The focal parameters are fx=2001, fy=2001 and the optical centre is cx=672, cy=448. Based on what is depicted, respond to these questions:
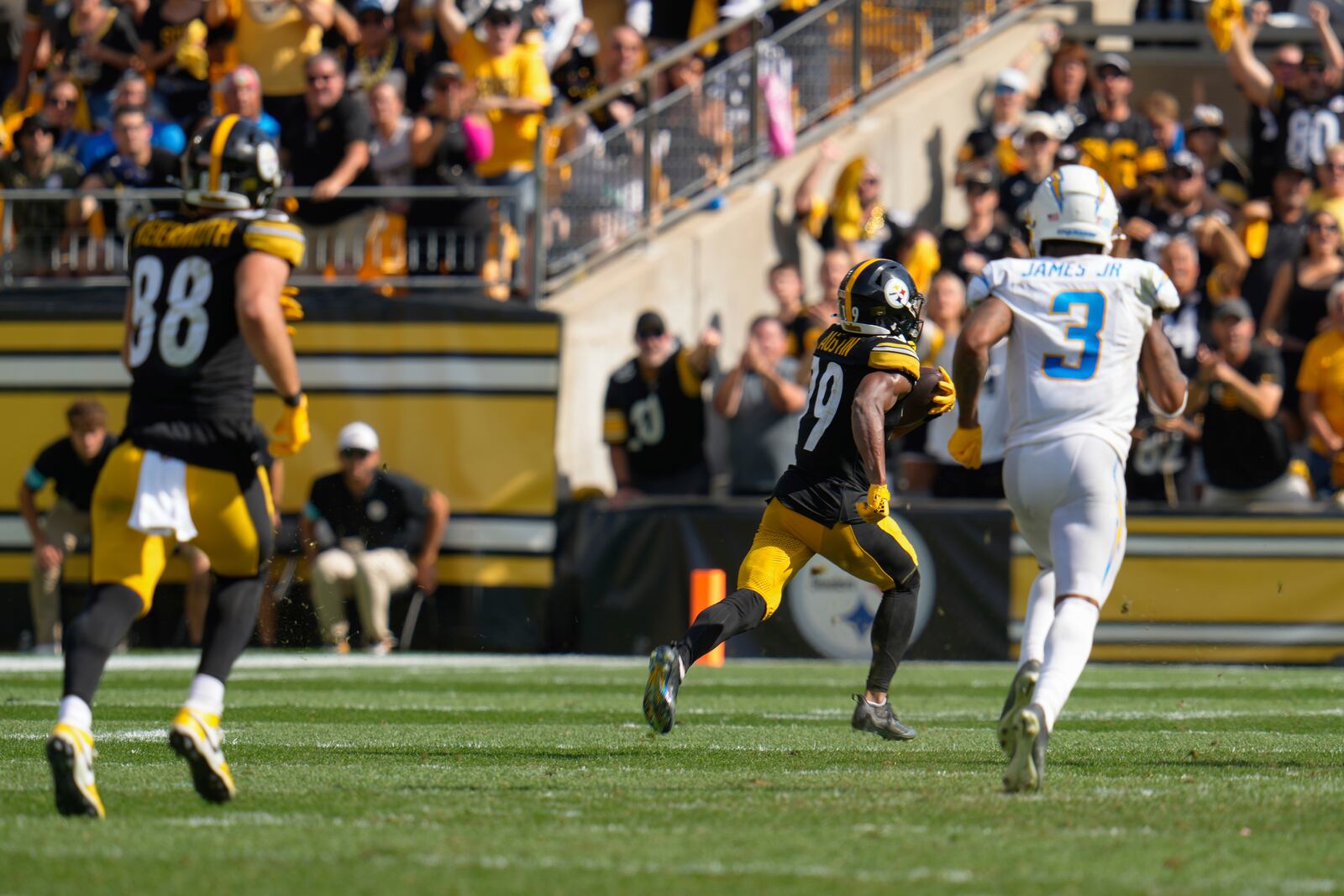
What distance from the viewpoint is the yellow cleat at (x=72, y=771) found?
5012 millimetres

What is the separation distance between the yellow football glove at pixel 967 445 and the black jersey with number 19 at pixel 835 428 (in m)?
0.58

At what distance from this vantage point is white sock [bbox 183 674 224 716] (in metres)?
5.35

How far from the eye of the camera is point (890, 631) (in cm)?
745

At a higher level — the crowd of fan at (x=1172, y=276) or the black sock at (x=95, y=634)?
the crowd of fan at (x=1172, y=276)

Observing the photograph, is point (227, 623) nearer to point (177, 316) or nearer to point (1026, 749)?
point (177, 316)

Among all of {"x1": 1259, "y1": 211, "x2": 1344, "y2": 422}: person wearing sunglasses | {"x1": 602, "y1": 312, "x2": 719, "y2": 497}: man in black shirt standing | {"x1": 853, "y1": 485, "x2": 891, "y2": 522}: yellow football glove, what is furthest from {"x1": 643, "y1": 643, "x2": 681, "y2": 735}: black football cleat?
{"x1": 1259, "y1": 211, "x2": 1344, "y2": 422}: person wearing sunglasses

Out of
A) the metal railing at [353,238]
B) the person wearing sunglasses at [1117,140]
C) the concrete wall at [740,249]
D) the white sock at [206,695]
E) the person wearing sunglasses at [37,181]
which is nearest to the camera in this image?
the white sock at [206,695]

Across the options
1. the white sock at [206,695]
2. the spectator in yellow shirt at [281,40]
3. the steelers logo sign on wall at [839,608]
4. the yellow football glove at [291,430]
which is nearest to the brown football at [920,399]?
the yellow football glove at [291,430]

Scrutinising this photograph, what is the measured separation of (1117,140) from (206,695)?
10419 millimetres

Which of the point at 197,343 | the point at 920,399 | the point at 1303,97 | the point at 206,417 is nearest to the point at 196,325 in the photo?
the point at 197,343

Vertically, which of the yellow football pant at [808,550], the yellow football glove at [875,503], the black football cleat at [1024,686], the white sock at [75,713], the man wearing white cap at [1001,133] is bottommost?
the white sock at [75,713]

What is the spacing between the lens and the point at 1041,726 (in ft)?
18.4

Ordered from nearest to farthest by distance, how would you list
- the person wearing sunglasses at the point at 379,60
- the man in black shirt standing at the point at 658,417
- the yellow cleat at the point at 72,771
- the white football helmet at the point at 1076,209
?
the yellow cleat at the point at 72,771 < the white football helmet at the point at 1076,209 < the man in black shirt standing at the point at 658,417 < the person wearing sunglasses at the point at 379,60

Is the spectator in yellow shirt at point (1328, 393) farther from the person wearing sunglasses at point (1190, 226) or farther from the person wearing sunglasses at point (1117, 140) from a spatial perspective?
the person wearing sunglasses at point (1117, 140)
